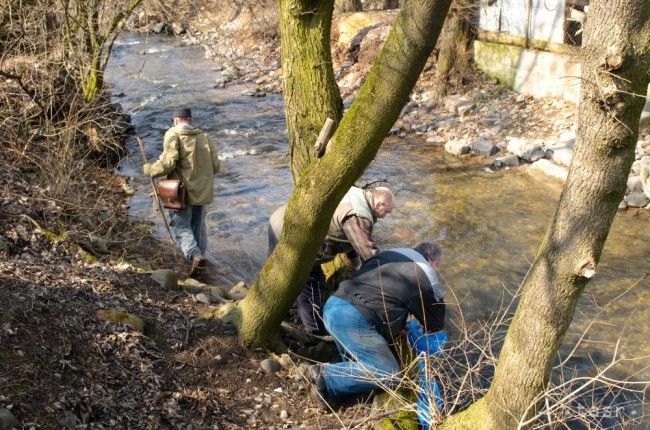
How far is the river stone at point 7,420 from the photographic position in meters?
3.35

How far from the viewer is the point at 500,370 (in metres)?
3.40

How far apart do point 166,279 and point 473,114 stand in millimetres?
8769

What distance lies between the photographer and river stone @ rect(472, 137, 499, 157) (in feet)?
37.4

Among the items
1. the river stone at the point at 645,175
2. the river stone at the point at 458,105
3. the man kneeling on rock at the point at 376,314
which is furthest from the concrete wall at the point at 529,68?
the man kneeling on rock at the point at 376,314

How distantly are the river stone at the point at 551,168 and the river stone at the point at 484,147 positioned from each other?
2.90ft

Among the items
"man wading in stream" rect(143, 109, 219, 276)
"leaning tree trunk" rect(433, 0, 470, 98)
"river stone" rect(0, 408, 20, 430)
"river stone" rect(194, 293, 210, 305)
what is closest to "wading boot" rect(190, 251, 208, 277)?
"man wading in stream" rect(143, 109, 219, 276)

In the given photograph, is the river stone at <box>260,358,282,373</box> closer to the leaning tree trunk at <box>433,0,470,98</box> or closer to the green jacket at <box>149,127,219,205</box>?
the green jacket at <box>149,127,219,205</box>

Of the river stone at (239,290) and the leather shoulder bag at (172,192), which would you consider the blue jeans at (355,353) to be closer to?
the river stone at (239,290)

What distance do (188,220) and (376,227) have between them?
2.58 metres

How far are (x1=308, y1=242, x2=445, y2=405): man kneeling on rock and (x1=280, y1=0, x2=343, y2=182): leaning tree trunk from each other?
4.46 ft

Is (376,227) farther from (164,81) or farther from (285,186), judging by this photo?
(164,81)

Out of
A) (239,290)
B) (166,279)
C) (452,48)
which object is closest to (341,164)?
(166,279)

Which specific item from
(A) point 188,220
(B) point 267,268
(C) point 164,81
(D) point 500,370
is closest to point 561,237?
(D) point 500,370

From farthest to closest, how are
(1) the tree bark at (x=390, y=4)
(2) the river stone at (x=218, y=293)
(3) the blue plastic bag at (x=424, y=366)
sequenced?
(1) the tree bark at (x=390, y=4) < (2) the river stone at (x=218, y=293) < (3) the blue plastic bag at (x=424, y=366)
